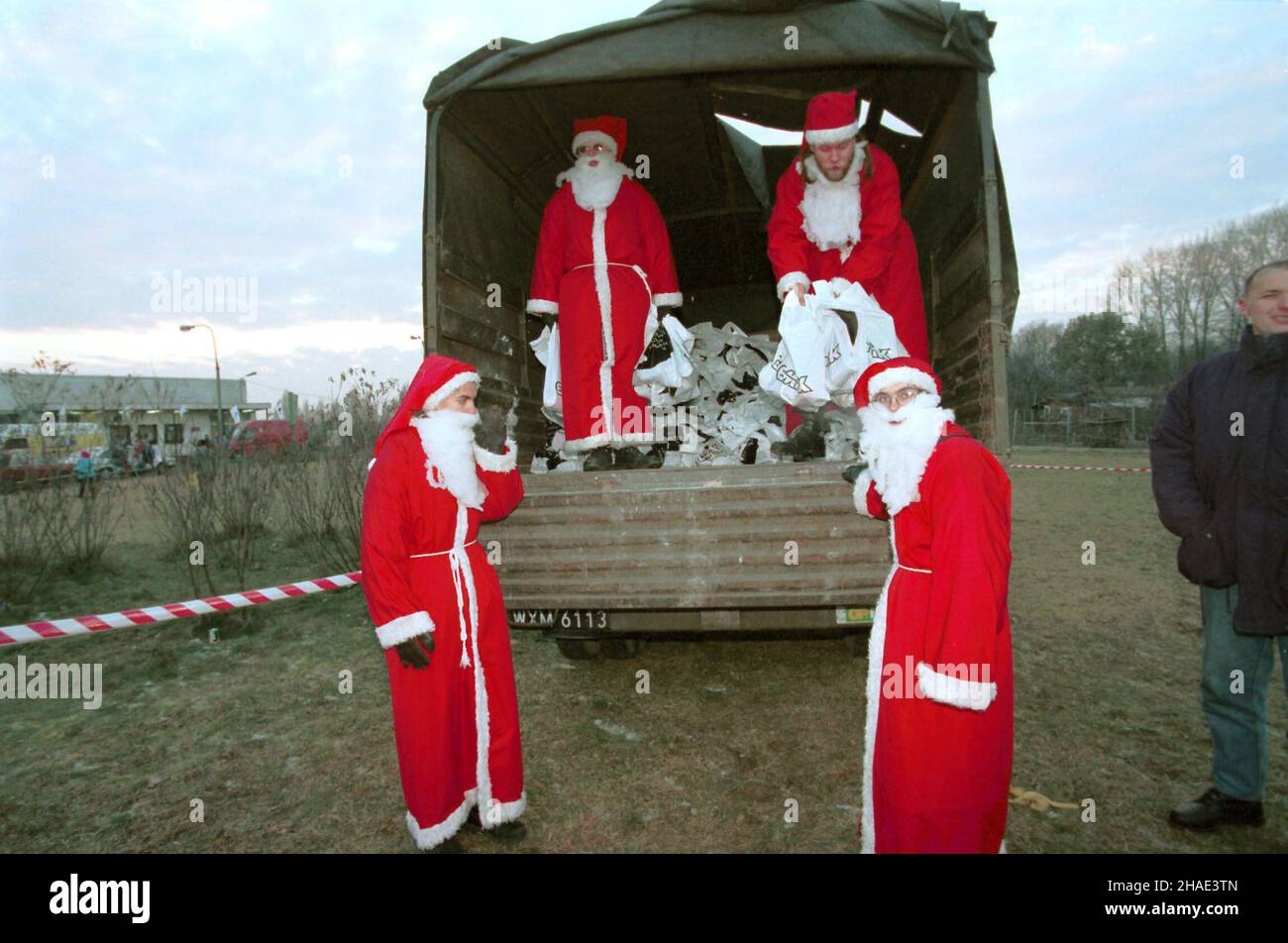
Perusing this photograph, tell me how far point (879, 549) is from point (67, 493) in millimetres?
6861

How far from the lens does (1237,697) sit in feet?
8.25

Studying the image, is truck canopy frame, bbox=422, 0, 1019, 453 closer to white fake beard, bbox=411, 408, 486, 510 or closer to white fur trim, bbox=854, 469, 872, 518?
white fur trim, bbox=854, 469, 872, 518

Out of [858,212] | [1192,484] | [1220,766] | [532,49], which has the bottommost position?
[1220,766]

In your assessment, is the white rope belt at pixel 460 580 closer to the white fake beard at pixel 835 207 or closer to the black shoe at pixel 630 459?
the black shoe at pixel 630 459

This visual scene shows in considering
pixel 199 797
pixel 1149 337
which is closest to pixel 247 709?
pixel 199 797

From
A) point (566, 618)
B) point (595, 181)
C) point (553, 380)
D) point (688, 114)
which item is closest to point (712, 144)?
point (688, 114)

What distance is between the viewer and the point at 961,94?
12.5 feet

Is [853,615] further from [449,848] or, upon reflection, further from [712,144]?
[712,144]

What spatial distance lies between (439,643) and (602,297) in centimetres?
225

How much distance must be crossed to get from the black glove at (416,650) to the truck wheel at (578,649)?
6.57 ft

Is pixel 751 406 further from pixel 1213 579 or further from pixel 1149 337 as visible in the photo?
pixel 1149 337

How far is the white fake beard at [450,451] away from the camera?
102 inches

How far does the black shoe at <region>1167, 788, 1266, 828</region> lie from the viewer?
2539 mm
